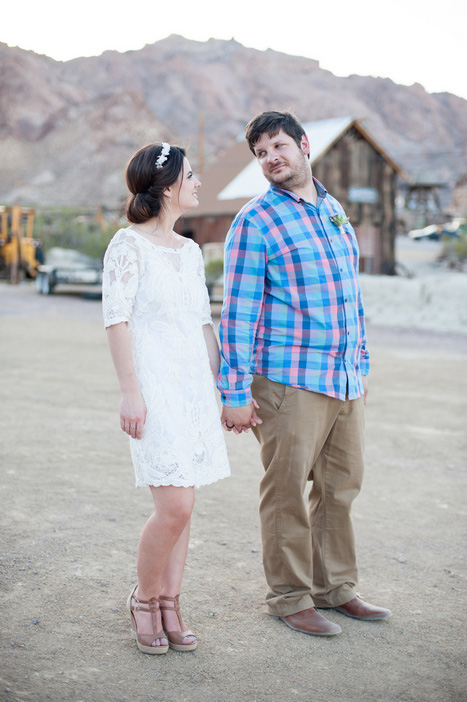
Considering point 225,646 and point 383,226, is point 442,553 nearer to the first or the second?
point 225,646

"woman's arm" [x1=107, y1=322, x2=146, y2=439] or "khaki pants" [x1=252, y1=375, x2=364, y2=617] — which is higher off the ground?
"woman's arm" [x1=107, y1=322, x2=146, y2=439]

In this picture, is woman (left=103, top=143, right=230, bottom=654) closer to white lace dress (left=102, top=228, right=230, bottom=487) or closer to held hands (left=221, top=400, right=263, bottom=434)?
white lace dress (left=102, top=228, right=230, bottom=487)

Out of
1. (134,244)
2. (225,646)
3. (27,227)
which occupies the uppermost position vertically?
(27,227)

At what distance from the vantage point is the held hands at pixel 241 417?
3.09 m

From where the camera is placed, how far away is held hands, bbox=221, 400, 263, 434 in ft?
10.1

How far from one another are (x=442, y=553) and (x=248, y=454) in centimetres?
213

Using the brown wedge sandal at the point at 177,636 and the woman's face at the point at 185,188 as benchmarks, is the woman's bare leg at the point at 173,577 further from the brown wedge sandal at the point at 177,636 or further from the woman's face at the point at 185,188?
the woman's face at the point at 185,188

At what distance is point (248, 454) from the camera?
5.98 meters

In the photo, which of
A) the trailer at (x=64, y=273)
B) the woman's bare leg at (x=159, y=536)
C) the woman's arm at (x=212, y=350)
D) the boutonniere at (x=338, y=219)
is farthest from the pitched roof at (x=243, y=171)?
the woman's bare leg at (x=159, y=536)

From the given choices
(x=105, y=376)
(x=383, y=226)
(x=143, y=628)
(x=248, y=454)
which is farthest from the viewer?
(x=383, y=226)

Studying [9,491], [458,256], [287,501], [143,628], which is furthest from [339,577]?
[458,256]

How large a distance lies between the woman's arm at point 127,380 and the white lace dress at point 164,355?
0.04 meters

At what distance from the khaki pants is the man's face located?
0.81 metres

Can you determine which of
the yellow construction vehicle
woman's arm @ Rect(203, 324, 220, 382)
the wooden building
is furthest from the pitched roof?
woman's arm @ Rect(203, 324, 220, 382)
